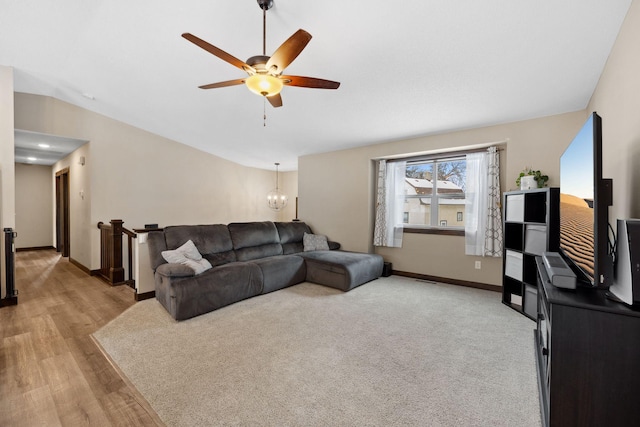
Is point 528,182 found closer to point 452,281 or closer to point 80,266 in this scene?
point 452,281

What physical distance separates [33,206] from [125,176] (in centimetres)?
437

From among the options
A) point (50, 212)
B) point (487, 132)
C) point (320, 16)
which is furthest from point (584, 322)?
point (50, 212)

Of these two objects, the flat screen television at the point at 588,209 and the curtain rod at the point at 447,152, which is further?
the curtain rod at the point at 447,152

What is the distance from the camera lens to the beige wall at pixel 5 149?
3428 mm

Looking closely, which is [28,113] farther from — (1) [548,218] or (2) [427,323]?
(1) [548,218]

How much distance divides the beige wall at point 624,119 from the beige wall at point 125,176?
658cm

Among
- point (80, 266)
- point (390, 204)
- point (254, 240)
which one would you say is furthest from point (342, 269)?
point (80, 266)

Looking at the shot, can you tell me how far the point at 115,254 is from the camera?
4.51m

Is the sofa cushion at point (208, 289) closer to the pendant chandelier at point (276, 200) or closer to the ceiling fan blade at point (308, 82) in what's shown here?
the ceiling fan blade at point (308, 82)

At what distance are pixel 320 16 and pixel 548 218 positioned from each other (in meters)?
2.92

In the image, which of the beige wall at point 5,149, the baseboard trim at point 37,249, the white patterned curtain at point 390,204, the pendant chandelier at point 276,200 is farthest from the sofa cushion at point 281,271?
the baseboard trim at point 37,249

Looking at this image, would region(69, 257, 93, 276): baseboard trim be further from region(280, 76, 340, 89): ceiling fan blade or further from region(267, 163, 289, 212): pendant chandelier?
region(280, 76, 340, 89): ceiling fan blade

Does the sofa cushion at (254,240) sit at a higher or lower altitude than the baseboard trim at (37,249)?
higher

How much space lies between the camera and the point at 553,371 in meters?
1.29
